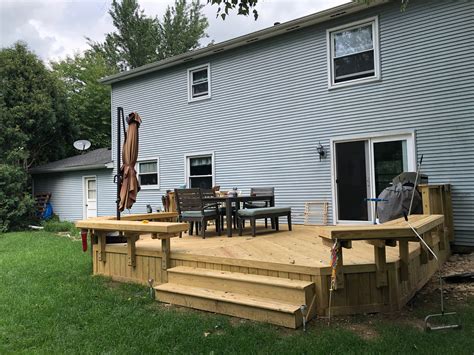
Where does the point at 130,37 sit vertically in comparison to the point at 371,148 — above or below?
above

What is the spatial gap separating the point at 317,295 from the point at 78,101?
21.8 metres

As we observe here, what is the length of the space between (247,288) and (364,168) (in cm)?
451

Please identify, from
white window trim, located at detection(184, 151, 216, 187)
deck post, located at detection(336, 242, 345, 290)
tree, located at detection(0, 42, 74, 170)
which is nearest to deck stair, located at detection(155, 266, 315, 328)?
deck post, located at detection(336, 242, 345, 290)

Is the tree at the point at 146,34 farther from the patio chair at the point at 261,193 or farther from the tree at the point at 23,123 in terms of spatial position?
the patio chair at the point at 261,193

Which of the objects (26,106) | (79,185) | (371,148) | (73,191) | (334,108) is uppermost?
(26,106)

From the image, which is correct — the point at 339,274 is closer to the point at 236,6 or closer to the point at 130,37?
the point at 236,6

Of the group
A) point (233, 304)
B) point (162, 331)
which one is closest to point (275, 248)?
point (233, 304)

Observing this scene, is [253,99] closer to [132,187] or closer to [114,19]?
[132,187]

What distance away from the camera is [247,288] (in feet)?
12.1

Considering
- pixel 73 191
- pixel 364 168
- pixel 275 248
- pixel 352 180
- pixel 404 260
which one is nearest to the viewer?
pixel 404 260

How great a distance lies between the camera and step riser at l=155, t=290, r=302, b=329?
3230mm

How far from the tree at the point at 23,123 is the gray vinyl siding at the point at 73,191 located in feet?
3.04

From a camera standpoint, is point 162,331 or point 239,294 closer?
point 162,331

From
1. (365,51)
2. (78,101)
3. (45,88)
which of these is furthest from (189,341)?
(78,101)
